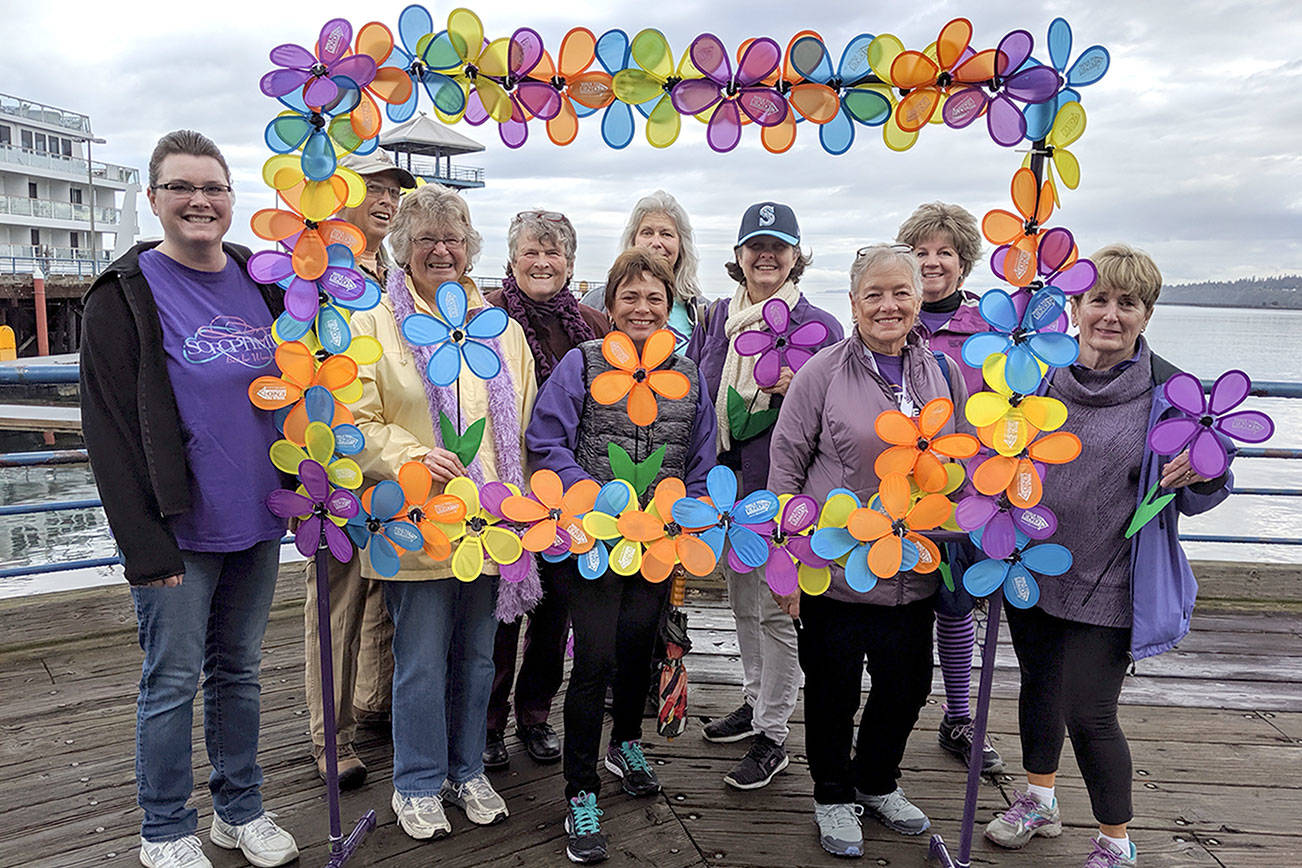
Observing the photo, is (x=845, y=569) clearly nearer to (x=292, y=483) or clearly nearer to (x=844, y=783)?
(x=844, y=783)

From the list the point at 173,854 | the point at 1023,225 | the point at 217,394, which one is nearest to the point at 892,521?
the point at 1023,225

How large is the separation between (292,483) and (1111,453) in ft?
6.50

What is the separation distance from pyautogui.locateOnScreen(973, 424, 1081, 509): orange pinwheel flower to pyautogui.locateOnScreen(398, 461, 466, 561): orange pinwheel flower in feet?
4.02

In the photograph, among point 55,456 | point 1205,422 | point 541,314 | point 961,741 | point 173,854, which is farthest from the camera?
point 55,456

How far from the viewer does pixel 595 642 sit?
218cm

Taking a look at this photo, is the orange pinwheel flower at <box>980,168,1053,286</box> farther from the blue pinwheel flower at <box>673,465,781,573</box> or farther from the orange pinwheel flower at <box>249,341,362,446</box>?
the orange pinwheel flower at <box>249,341,362,446</box>

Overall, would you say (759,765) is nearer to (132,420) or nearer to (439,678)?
(439,678)

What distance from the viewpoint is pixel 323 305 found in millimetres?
1945

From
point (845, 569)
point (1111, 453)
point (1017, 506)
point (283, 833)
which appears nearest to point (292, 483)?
point (283, 833)

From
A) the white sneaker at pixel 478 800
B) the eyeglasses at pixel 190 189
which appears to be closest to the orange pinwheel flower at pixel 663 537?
the white sneaker at pixel 478 800

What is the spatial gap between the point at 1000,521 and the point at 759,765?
109cm

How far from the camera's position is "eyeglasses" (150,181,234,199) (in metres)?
1.79

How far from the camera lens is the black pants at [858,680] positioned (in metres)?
2.11

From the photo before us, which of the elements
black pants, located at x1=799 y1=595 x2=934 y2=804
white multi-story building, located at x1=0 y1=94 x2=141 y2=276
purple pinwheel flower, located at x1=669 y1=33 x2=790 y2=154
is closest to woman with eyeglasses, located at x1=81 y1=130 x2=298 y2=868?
purple pinwheel flower, located at x1=669 y1=33 x2=790 y2=154
